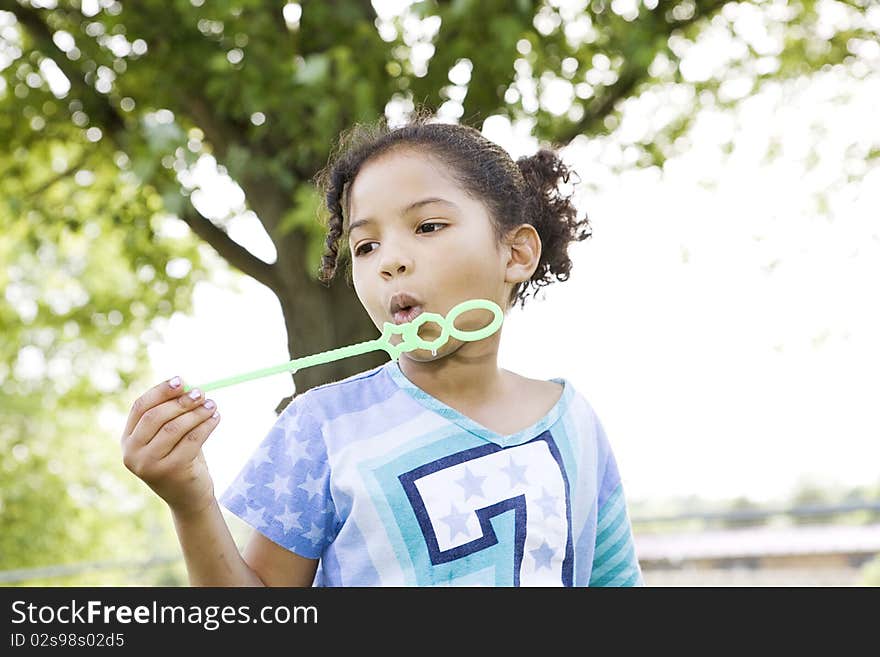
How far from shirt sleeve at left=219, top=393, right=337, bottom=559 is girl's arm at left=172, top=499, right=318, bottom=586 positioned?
0.02 m

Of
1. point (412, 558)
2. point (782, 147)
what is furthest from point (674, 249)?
point (412, 558)

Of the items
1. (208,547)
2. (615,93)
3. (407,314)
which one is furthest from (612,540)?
(615,93)

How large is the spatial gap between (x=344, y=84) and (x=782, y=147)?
316cm

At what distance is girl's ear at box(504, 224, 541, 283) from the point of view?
1472mm

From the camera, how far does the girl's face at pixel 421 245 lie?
51.8 inches

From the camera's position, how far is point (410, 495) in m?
1.29

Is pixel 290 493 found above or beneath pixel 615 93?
beneath

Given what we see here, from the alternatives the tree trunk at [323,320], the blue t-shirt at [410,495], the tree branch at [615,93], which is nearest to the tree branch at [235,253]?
the tree trunk at [323,320]

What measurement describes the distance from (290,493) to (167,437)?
196 mm

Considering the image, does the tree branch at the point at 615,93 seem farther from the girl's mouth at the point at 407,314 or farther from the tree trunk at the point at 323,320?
the girl's mouth at the point at 407,314

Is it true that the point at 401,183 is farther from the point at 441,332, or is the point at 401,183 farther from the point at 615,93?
the point at 615,93

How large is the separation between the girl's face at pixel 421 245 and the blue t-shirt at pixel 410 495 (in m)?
0.12

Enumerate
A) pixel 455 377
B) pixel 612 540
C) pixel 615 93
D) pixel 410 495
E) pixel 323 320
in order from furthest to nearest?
1. pixel 615 93
2. pixel 323 320
3. pixel 612 540
4. pixel 455 377
5. pixel 410 495
